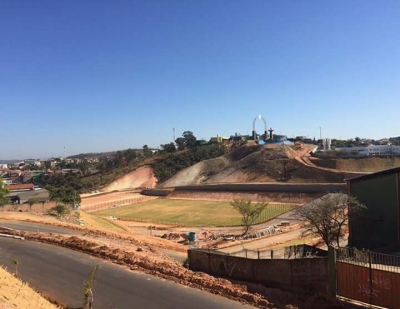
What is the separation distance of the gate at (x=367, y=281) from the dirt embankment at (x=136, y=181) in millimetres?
118944

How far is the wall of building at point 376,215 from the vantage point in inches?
1048

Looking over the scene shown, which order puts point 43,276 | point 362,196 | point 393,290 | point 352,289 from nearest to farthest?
point 393,290 → point 352,289 → point 43,276 → point 362,196

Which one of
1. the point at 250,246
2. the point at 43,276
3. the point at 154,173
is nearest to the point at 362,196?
the point at 250,246

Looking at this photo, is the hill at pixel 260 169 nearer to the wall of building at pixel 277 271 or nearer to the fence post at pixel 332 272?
the wall of building at pixel 277 271

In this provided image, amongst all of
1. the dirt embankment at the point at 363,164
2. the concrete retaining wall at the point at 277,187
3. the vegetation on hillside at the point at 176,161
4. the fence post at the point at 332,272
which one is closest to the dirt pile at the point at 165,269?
the fence post at the point at 332,272

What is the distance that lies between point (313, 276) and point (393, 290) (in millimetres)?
2804

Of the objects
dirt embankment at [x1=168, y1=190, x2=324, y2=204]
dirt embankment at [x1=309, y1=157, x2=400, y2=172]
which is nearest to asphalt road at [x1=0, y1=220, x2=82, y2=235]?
dirt embankment at [x1=168, y1=190, x2=324, y2=204]

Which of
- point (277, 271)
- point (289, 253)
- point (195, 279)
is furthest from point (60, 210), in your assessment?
Result: point (277, 271)

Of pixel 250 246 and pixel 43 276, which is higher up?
pixel 43 276

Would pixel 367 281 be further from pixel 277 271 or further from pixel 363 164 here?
pixel 363 164

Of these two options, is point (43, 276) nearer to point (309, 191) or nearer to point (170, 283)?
point (170, 283)

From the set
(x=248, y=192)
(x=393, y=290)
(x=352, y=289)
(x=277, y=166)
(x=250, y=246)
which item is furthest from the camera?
(x=277, y=166)

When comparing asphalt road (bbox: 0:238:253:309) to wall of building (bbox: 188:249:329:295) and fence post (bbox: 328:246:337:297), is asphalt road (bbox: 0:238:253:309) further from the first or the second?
fence post (bbox: 328:246:337:297)

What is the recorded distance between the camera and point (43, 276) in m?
17.4
